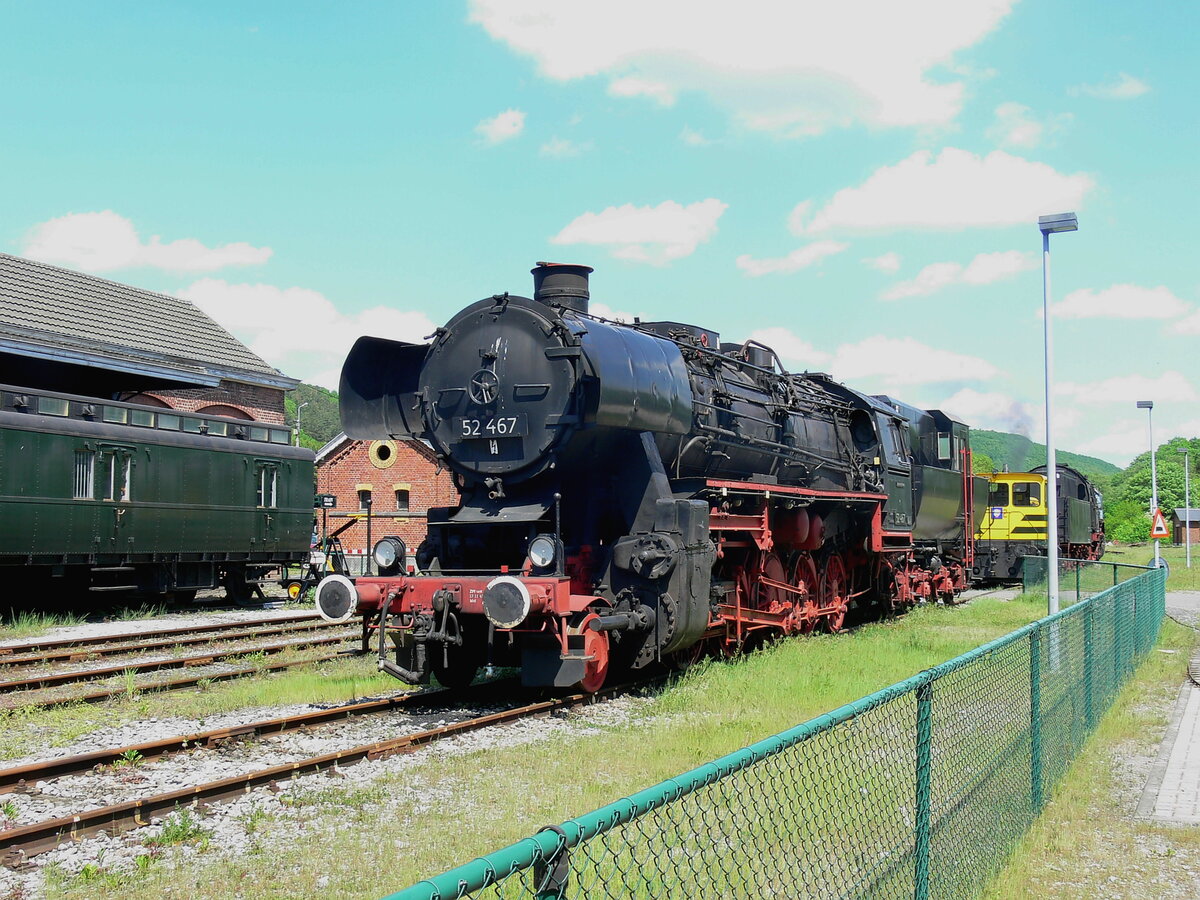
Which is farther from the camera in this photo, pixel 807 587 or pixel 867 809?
pixel 807 587

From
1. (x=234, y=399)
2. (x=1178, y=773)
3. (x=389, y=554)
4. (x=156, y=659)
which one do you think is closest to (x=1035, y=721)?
(x=1178, y=773)

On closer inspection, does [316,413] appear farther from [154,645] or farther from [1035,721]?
[1035,721]

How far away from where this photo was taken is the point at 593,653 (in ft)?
29.1

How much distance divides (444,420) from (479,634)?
6.60ft

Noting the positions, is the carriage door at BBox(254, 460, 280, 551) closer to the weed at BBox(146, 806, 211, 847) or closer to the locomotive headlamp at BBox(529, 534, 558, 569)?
the locomotive headlamp at BBox(529, 534, 558, 569)

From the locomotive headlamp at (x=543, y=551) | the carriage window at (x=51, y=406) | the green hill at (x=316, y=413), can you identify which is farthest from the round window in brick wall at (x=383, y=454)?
the green hill at (x=316, y=413)

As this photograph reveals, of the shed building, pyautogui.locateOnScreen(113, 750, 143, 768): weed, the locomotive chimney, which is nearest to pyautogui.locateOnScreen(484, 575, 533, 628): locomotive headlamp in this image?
pyautogui.locateOnScreen(113, 750, 143, 768): weed

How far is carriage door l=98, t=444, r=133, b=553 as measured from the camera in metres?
16.9

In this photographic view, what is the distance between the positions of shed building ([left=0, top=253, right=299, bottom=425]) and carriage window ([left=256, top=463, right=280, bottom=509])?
8.20 ft

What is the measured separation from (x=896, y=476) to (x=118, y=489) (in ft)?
40.2

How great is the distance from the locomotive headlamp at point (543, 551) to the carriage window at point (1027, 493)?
22.4m

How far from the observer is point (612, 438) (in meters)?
9.78

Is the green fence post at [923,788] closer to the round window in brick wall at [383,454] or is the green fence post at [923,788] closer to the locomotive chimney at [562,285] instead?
the locomotive chimney at [562,285]

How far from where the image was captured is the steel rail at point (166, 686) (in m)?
9.60
